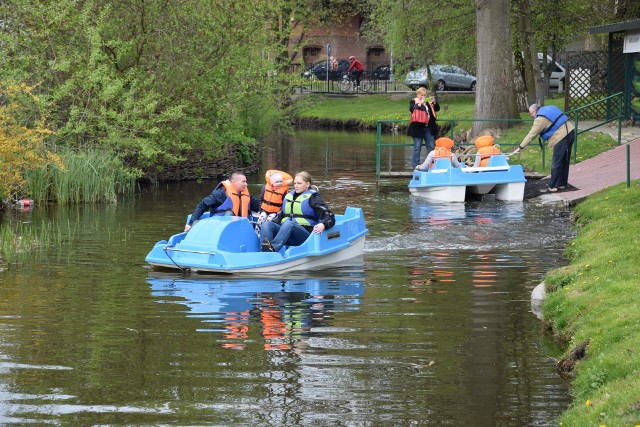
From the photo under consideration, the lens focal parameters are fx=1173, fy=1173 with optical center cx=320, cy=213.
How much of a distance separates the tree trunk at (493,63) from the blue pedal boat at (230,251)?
58.0 feet

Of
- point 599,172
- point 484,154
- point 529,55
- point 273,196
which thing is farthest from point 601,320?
point 529,55

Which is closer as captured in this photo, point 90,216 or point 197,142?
point 90,216

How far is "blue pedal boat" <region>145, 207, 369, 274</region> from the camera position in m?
15.0

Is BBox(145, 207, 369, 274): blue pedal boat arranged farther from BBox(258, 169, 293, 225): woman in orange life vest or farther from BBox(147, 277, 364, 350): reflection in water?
BBox(258, 169, 293, 225): woman in orange life vest

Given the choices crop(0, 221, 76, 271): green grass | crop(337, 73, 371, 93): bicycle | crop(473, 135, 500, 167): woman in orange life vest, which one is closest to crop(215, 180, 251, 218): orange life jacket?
crop(0, 221, 76, 271): green grass

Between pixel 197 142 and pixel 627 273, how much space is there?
57.4 ft

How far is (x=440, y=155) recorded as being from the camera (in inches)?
Answer: 961

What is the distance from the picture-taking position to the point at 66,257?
55.3 feet

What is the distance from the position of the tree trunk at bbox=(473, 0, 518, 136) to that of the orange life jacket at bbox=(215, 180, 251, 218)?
17187 mm

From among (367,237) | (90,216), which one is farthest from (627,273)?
(90,216)

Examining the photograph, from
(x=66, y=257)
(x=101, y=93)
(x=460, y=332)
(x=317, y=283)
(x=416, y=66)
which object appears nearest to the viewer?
(x=460, y=332)

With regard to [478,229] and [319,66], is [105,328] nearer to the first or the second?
[478,229]

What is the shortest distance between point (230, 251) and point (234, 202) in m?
1.32

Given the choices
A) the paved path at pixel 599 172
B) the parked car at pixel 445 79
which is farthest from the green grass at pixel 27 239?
the parked car at pixel 445 79
